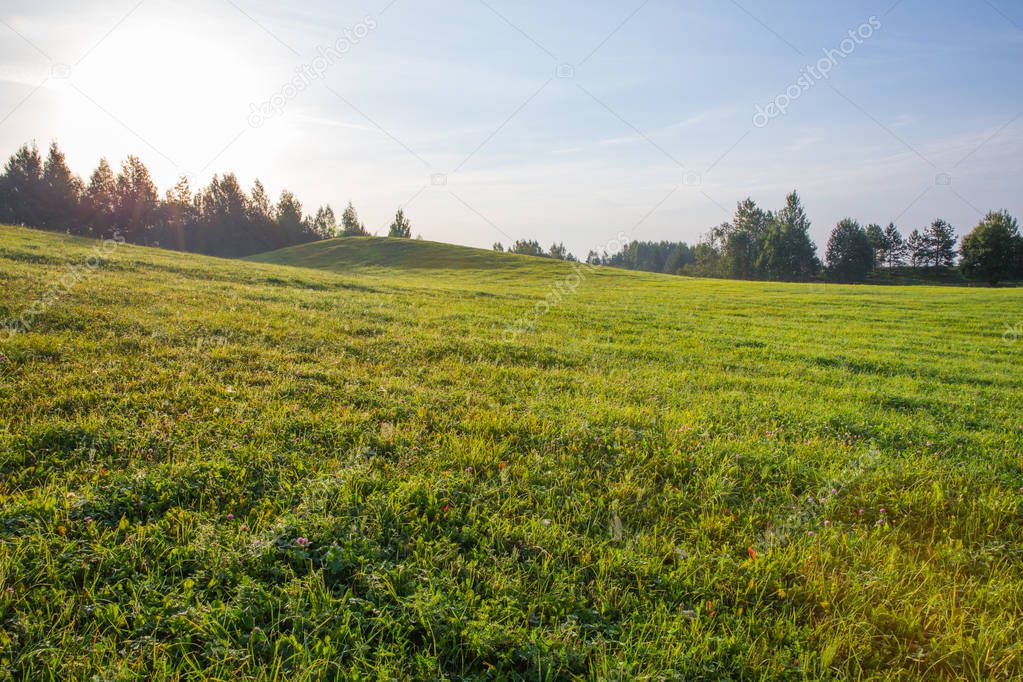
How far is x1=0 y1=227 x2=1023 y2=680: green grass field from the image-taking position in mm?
2820

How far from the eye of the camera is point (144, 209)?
9119cm

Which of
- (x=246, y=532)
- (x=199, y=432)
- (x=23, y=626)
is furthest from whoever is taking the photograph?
(x=199, y=432)

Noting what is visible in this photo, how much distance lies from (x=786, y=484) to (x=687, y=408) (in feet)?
7.58

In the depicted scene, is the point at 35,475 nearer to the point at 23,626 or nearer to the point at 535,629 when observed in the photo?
the point at 23,626

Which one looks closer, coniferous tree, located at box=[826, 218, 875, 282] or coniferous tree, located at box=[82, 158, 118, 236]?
coniferous tree, located at box=[82, 158, 118, 236]

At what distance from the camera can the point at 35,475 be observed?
4.00m

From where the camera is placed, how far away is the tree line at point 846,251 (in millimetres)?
82812

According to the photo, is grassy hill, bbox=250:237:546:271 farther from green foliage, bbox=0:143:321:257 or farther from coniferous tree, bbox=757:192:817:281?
coniferous tree, bbox=757:192:817:281

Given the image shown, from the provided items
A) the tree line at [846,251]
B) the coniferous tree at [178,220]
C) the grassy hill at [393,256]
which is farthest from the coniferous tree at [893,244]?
the coniferous tree at [178,220]

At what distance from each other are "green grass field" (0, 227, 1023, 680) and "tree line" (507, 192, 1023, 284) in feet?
345

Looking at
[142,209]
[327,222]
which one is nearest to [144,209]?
[142,209]

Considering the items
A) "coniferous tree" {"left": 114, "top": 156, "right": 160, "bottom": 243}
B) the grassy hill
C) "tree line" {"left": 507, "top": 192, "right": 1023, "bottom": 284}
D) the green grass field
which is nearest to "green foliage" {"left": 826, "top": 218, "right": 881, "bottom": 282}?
"tree line" {"left": 507, "top": 192, "right": 1023, "bottom": 284}

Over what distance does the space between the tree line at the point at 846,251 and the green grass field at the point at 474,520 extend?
10505 cm

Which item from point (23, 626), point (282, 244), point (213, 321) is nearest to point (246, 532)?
point (23, 626)
